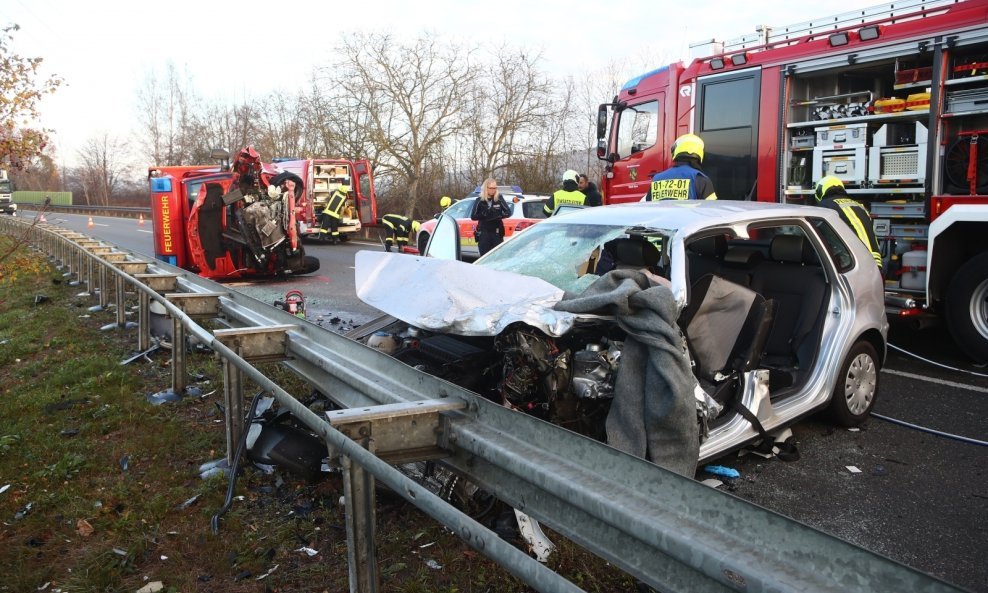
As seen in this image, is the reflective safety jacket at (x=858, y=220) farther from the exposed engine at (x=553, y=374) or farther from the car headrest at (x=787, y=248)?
the exposed engine at (x=553, y=374)

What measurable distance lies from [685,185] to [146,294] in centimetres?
470

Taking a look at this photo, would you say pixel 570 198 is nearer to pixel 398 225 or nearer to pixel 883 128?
pixel 883 128

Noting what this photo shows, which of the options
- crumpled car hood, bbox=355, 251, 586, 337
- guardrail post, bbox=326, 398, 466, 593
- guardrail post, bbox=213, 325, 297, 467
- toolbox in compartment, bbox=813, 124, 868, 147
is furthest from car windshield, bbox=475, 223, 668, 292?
toolbox in compartment, bbox=813, 124, 868, 147

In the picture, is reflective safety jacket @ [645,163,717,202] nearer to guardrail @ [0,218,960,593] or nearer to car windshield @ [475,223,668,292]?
car windshield @ [475,223,668,292]

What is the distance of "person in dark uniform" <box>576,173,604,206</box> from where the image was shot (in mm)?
10625

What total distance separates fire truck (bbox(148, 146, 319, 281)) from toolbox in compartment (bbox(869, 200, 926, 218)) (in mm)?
8354

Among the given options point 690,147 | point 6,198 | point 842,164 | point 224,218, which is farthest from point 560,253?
point 6,198

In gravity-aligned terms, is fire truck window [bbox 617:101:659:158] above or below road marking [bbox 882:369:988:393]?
above

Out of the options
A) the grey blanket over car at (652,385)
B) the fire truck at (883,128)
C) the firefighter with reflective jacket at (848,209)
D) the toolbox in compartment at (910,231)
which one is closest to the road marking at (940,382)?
the fire truck at (883,128)

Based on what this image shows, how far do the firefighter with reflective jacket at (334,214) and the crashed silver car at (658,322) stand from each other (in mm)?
15845

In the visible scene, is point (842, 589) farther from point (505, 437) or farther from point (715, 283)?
point (715, 283)

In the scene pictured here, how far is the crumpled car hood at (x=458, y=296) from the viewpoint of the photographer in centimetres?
342

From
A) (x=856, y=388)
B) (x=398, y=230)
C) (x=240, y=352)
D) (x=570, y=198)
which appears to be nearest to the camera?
(x=240, y=352)

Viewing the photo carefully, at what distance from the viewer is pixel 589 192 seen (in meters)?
10.8
